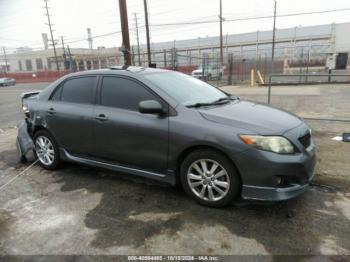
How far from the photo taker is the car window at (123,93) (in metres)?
3.86

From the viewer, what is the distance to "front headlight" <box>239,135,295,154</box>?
3.11 meters

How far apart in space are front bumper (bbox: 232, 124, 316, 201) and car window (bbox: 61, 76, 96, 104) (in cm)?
229

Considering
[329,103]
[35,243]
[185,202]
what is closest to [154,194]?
[185,202]

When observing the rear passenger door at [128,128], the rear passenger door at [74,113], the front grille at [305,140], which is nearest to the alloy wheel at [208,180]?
the rear passenger door at [128,128]

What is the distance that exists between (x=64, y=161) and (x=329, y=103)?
9.76 meters

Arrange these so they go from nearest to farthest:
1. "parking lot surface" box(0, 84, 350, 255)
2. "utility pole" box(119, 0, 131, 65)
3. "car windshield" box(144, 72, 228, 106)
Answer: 1. "parking lot surface" box(0, 84, 350, 255)
2. "car windshield" box(144, 72, 228, 106)
3. "utility pole" box(119, 0, 131, 65)

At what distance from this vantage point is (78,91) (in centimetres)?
448

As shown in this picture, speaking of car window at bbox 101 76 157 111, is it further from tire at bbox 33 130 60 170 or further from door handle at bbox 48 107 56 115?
tire at bbox 33 130 60 170

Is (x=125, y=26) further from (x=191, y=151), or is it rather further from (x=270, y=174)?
(x=270, y=174)

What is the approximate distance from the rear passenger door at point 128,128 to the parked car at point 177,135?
13 millimetres

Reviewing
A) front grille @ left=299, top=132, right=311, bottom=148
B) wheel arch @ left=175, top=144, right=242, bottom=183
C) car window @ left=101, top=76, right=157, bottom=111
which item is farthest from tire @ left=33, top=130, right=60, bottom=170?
front grille @ left=299, top=132, right=311, bottom=148

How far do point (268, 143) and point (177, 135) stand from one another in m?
1.00

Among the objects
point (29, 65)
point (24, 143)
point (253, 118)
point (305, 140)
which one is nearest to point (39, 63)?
point (29, 65)

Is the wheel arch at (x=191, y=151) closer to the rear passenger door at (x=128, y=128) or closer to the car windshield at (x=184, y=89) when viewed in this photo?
the rear passenger door at (x=128, y=128)
